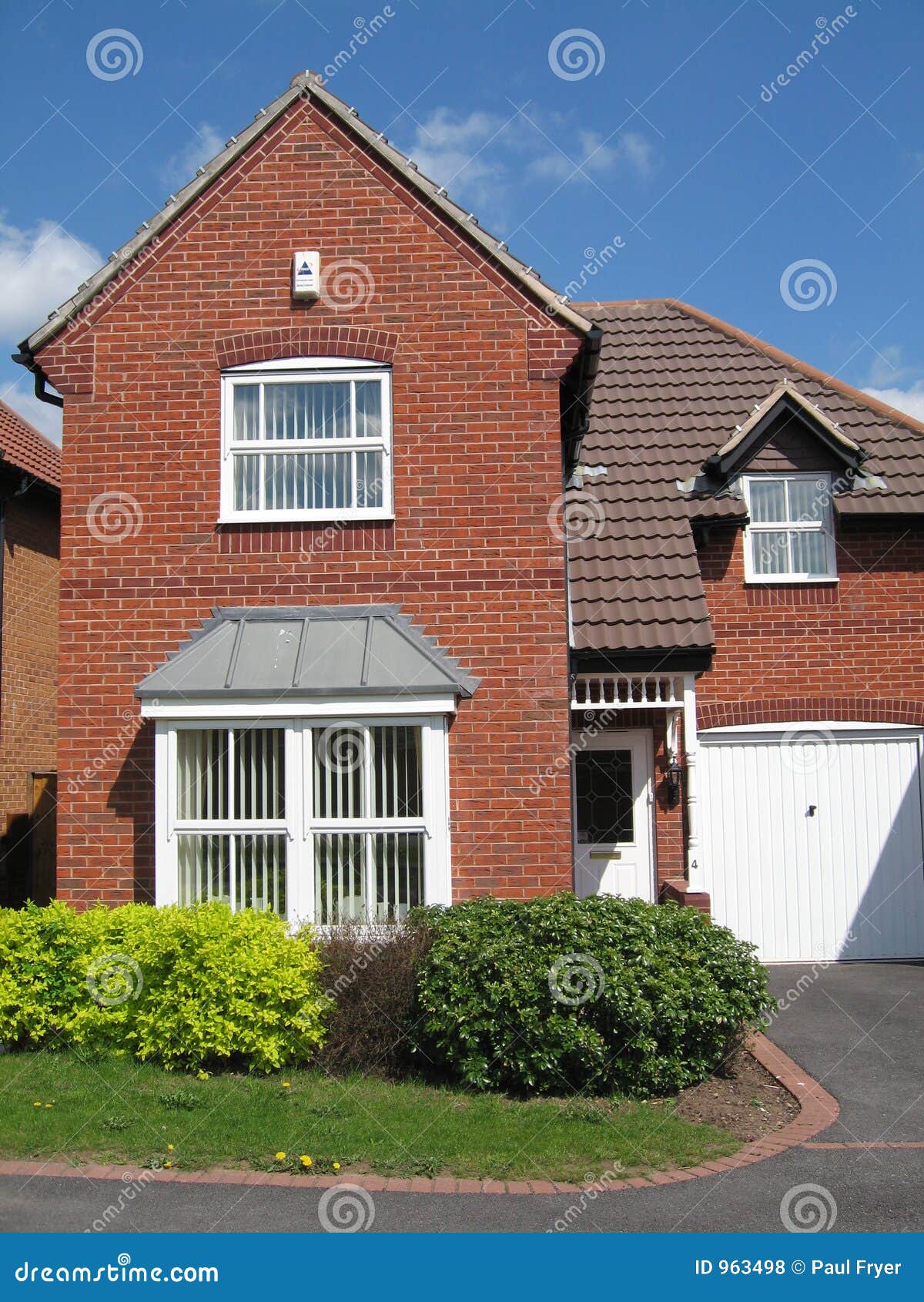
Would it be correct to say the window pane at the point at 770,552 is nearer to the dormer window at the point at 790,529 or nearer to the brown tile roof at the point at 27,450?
the dormer window at the point at 790,529

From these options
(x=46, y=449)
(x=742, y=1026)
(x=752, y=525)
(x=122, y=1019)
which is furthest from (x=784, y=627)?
(x=46, y=449)

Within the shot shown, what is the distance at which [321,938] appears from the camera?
8805 millimetres

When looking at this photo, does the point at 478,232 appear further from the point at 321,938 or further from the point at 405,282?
the point at 321,938

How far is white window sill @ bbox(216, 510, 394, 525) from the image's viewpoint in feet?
33.7

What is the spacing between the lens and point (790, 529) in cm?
1371

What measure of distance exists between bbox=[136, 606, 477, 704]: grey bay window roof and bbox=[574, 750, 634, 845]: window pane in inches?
152

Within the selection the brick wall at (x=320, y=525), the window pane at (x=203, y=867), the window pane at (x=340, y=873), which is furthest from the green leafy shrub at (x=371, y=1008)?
the brick wall at (x=320, y=525)

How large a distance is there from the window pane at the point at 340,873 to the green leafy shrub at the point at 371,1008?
0.85 m

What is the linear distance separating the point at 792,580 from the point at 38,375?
8.60 metres

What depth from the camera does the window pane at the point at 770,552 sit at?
13664mm

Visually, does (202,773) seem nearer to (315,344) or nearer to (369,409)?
(369,409)

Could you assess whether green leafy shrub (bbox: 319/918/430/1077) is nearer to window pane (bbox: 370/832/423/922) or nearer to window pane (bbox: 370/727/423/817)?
window pane (bbox: 370/832/423/922)

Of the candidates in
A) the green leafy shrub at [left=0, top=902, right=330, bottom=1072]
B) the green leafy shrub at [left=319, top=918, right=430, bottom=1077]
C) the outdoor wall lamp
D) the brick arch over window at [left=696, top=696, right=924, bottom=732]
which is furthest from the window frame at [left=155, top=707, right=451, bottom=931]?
the brick arch over window at [left=696, top=696, right=924, bottom=732]

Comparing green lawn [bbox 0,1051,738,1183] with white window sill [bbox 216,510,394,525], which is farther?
white window sill [bbox 216,510,394,525]
